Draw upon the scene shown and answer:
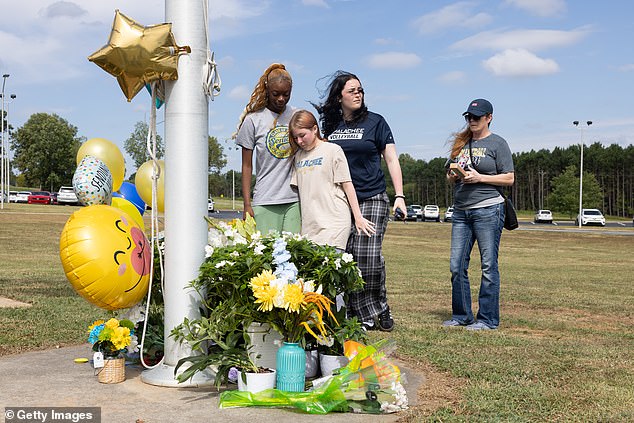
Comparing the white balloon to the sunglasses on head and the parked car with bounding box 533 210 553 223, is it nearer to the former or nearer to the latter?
the sunglasses on head

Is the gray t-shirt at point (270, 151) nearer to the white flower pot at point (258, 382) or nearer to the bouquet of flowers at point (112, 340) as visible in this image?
the bouquet of flowers at point (112, 340)

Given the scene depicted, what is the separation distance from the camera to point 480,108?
642 cm

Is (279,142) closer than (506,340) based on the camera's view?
Yes

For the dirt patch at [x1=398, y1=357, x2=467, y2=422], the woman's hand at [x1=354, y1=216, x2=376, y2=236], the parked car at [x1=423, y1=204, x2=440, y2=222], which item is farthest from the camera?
the parked car at [x1=423, y1=204, x2=440, y2=222]

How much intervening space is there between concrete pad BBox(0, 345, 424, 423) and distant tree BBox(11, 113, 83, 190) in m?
78.6

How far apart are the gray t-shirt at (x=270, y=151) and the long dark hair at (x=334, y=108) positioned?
910 mm

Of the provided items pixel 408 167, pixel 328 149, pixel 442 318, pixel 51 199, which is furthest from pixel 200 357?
pixel 408 167

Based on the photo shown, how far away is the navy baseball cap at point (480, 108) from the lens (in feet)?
21.0

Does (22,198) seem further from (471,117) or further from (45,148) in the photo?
(471,117)

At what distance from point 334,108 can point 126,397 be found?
3144 millimetres

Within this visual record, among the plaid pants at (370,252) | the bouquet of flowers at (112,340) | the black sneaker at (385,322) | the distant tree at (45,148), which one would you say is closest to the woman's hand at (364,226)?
the plaid pants at (370,252)

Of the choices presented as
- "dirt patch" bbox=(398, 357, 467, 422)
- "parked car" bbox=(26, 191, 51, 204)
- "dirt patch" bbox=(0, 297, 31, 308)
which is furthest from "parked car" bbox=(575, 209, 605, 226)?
"dirt patch" bbox=(398, 357, 467, 422)

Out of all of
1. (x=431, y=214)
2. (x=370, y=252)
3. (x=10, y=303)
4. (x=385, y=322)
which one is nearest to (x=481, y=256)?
(x=385, y=322)

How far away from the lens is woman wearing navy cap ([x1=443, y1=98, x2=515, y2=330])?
6.37 meters
